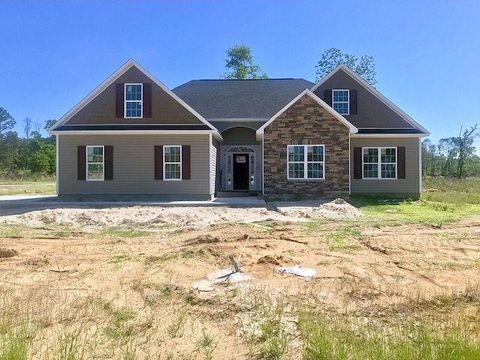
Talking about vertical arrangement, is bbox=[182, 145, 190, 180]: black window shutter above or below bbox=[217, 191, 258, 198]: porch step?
above

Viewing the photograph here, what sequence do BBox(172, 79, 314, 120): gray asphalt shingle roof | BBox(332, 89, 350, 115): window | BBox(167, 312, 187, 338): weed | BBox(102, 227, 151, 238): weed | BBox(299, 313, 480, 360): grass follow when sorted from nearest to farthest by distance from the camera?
1. BBox(299, 313, 480, 360): grass
2. BBox(167, 312, 187, 338): weed
3. BBox(102, 227, 151, 238): weed
4. BBox(332, 89, 350, 115): window
5. BBox(172, 79, 314, 120): gray asphalt shingle roof

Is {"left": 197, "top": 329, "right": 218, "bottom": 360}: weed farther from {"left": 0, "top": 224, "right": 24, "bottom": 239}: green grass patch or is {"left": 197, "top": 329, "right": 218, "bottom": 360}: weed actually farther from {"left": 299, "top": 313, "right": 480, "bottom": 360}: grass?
{"left": 0, "top": 224, "right": 24, "bottom": 239}: green grass patch

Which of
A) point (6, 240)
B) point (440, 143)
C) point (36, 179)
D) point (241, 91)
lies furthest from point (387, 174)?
point (440, 143)

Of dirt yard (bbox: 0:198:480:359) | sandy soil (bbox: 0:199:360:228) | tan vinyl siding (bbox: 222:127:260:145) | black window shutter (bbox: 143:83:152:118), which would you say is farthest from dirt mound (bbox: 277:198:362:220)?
black window shutter (bbox: 143:83:152:118)

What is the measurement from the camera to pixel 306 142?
63.5 ft

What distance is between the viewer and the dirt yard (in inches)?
183

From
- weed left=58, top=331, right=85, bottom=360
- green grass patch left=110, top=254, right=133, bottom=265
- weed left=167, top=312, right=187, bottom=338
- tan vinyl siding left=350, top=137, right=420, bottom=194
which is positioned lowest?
weed left=167, top=312, right=187, bottom=338

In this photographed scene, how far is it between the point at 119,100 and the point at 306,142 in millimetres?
8879

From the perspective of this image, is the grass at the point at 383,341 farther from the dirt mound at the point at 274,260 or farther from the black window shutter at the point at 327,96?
the black window shutter at the point at 327,96

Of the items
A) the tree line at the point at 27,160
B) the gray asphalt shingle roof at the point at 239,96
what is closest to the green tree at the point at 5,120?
the tree line at the point at 27,160

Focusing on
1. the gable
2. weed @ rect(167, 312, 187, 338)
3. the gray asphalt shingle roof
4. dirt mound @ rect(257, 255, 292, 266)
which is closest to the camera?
weed @ rect(167, 312, 187, 338)

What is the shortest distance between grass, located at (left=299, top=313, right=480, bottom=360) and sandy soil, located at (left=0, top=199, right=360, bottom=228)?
832 centimetres

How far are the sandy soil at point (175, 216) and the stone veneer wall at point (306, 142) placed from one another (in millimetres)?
2973

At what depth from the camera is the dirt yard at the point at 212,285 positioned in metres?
4.66
